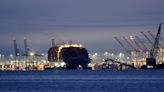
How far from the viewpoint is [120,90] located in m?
117

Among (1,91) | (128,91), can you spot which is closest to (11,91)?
(1,91)

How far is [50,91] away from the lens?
370 feet

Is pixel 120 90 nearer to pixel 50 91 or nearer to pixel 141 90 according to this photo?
pixel 141 90

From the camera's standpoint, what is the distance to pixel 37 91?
113625 mm

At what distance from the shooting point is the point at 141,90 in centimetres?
11731

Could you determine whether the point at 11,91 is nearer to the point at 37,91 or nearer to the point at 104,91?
the point at 37,91

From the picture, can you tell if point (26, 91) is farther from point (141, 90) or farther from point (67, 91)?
point (141, 90)

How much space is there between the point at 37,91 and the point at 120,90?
13.9 m

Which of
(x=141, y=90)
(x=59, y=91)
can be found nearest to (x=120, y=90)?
(x=141, y=90)

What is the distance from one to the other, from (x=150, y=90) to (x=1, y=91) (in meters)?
24.1

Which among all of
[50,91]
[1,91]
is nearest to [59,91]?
[50,91]

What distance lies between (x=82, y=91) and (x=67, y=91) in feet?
8.41

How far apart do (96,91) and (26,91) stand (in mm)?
11241

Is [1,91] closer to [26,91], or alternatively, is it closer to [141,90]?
[26,91]
